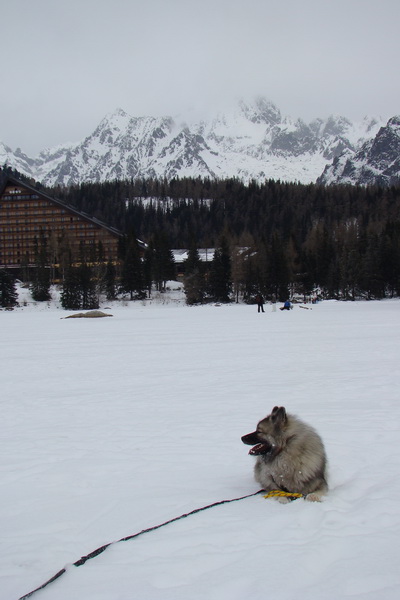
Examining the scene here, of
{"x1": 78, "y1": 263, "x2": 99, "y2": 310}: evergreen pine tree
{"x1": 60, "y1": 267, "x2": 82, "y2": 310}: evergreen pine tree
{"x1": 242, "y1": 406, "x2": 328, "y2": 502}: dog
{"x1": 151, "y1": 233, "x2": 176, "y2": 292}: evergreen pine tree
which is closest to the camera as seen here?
{"x1": 242, "y1": 406, "x2": 328, "y2": 502}: dog

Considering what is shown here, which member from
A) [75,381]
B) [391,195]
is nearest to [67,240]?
[75,381]

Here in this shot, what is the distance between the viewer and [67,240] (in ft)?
300

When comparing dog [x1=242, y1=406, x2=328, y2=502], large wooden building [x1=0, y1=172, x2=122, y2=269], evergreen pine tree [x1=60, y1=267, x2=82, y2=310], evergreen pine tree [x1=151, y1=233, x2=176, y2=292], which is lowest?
dog [x1=242, y1=406, x2=328, y2=502]

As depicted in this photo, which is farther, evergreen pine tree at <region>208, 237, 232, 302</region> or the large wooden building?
the large wooden building

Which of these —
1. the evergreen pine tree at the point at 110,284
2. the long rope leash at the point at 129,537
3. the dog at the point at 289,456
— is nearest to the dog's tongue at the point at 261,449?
the dog at the point at 289,456

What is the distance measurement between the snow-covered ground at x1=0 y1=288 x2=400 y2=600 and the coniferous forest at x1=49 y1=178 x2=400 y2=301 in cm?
5660

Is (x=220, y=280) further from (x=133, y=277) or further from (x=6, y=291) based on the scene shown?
(x=6, y=291)

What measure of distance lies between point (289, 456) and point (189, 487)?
1.24 metres

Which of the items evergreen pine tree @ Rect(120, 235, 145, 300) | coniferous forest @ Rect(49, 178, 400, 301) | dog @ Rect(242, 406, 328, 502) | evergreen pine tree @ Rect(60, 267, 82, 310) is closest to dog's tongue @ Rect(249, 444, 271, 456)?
dog @ Rect(242, 406, 328, 502)

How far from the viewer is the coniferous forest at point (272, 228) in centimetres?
6562

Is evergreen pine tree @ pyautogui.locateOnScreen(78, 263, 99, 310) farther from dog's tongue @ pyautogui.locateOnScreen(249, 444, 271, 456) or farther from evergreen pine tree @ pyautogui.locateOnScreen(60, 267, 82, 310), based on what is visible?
dog's tongue @ pyautogui.locateOnScreen(249, 444, 271, 456)

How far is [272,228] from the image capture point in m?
132

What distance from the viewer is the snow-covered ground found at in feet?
9.55

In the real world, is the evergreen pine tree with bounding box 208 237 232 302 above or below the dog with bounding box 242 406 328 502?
above
